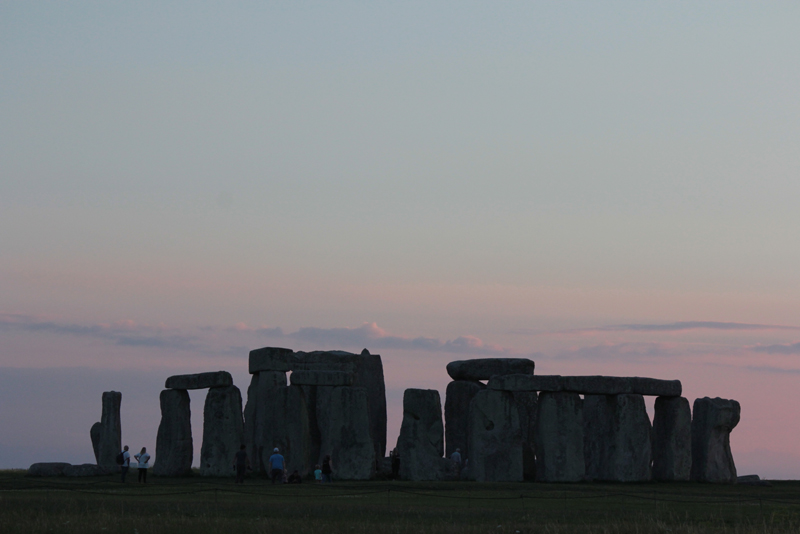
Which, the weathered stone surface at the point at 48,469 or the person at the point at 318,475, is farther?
the weathered stone surface at the point at 48,469

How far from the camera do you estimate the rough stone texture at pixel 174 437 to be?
31.5m

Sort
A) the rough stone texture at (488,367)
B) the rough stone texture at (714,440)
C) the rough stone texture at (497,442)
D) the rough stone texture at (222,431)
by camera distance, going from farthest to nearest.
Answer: the rough stone texture at (488,367)
the rough stone texture at (222,431)
the rough stone texture at (714,440)
the rough stone texture at (497,442)

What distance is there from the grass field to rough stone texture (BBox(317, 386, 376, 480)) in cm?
235

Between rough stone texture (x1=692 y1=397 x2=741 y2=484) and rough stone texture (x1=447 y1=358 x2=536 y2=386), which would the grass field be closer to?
rough stone texture (x1=692 y1=397 x2=741 y2=484)

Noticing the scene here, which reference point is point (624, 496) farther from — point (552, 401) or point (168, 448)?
point (168, 448)

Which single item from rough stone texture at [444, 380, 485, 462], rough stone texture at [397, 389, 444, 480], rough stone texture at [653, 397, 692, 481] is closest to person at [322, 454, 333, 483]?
rough stone texture at [397, 389, 444, 480]

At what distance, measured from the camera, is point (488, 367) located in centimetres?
3198

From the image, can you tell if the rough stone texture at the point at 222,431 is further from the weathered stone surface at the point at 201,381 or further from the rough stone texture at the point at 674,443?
the rough stone texture at the point at 674,443

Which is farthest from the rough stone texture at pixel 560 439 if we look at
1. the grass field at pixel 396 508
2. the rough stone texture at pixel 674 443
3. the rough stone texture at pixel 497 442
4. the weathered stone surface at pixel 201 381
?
the weathered stone surface at pixel 201 381

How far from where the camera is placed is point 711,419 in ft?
95.3

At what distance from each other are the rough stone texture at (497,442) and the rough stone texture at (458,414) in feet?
13.0

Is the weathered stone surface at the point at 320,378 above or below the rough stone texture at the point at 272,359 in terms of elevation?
below

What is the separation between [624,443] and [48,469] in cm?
1464

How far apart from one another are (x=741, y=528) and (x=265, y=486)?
38.7ft
